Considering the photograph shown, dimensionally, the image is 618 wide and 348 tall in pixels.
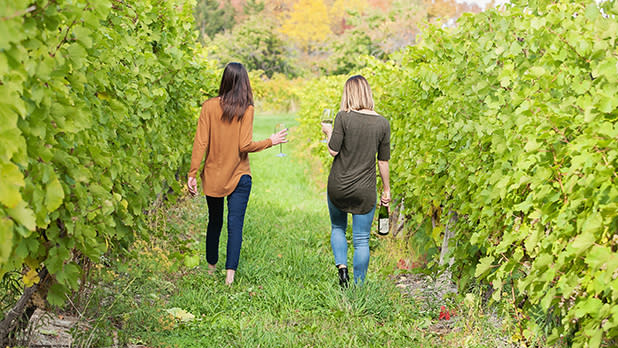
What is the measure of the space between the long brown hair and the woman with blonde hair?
0.81m

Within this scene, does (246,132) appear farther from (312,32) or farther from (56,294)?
(312,32)

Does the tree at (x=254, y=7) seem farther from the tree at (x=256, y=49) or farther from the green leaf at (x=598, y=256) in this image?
the green leaf at (x=598, y=256)

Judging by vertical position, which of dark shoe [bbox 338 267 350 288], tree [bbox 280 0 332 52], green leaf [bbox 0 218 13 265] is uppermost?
tree [bbox 280 0 332 52]

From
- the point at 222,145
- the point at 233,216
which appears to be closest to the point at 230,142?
the point at 222,145

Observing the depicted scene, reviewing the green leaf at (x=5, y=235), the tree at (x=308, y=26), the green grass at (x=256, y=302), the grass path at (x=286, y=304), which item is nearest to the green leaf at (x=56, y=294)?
the green grass at (x=256, y=302)

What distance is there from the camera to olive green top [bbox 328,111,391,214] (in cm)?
461

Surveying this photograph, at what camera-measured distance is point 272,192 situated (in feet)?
34.2

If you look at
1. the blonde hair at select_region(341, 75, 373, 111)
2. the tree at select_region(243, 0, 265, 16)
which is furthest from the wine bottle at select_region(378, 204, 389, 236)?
the tree at select_region(243, 0, 265, 16)

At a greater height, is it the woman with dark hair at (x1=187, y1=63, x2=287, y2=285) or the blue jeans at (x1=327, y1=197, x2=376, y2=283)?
the woman with dark hair at (x1=187, y1=63, x2=287, y2=285)

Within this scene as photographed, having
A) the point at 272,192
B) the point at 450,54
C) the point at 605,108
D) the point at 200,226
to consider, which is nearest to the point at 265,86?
the point at 272,192

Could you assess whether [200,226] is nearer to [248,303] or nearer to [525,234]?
[248,303]

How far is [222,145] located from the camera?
5.03 m

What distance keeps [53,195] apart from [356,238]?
2.96 meters

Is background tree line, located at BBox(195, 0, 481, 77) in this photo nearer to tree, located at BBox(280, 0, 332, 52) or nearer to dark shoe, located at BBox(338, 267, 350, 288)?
tree, located at BBox(280, 0, 332, 52)
